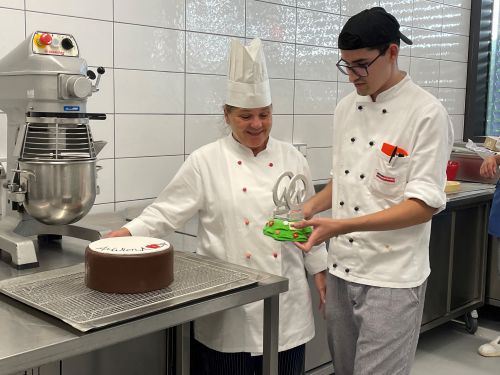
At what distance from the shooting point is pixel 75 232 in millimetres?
1555

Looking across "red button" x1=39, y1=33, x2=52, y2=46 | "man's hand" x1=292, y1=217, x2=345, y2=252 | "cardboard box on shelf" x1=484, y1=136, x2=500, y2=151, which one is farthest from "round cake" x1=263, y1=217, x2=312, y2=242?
"cardboard box on shelf" x1=484, y1=136, x2=500, y2=151

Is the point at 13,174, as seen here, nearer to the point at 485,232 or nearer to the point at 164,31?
the point at 164,31

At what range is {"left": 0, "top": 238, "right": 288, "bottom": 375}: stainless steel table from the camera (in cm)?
91

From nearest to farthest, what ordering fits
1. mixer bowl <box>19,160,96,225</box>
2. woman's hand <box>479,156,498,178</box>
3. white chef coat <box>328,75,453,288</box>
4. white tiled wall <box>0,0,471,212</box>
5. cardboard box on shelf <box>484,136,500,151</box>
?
mixer bowl <box>19,160,96,225</box>, white chef coat <box>328,75,453,288</box>, white tiled wall <box>0,0,471,212</box>, woman's hand <box>479,156,498,178</box>, cardboard box on shelf <box>484,136,500,151</box>

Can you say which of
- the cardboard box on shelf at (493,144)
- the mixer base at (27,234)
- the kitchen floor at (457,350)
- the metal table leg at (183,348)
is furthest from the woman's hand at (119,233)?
the cardboard box on shelf at (493,144)

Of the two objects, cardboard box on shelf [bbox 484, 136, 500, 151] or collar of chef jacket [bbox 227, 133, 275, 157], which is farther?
cardboard box on shelf [bbox 484, 136, 500, 151]

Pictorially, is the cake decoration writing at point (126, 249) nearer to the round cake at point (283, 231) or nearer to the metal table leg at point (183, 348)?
the round cake at point (283, 231)

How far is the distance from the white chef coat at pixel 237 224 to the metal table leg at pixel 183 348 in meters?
0.10

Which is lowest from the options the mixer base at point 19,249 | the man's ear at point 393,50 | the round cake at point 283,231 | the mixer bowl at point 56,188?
the mixer base at point 19,249

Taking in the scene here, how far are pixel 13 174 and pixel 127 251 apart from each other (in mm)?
398

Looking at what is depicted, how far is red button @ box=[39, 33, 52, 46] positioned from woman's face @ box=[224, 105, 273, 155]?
52 centimetres

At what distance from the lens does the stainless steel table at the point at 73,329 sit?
0.91m

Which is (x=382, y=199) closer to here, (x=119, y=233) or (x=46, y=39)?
(x=119, y=233)

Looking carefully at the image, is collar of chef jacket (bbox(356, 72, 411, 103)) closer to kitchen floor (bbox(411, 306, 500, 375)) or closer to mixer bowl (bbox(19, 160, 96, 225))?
mixer bowl (bbox(19, 160, 96, 225))
